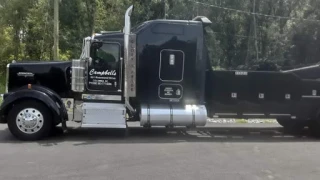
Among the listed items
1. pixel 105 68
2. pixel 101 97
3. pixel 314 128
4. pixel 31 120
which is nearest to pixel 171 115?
pixel 101 97

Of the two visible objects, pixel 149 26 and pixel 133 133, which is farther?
pixel 133 133

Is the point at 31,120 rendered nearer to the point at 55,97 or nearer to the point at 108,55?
the point at 55,97

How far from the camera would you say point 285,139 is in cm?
1191

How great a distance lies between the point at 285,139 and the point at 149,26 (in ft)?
14.8

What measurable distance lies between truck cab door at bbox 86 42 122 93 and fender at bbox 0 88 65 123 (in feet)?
3.18

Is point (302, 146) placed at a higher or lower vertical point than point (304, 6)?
lower

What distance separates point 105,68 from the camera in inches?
436

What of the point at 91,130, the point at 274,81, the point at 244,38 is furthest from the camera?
the point at 244,38

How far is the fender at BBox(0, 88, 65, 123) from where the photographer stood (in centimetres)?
1041

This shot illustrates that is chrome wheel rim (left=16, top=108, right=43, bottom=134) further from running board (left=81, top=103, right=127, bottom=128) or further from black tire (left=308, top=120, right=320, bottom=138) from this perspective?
black tire (left=308, top=120, right=320, bottom=138)

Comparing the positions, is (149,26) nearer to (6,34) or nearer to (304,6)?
(6,34)

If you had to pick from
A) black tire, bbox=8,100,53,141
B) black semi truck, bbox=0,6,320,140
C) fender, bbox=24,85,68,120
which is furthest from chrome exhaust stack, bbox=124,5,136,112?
black tire, bbox=8,100,53,141

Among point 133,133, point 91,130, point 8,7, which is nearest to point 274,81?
point 133,133

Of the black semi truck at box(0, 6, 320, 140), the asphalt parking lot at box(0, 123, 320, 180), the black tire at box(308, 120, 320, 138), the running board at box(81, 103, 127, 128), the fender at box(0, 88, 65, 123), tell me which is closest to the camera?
the asphalt parking lot at box(0, 123, 320, 180)
